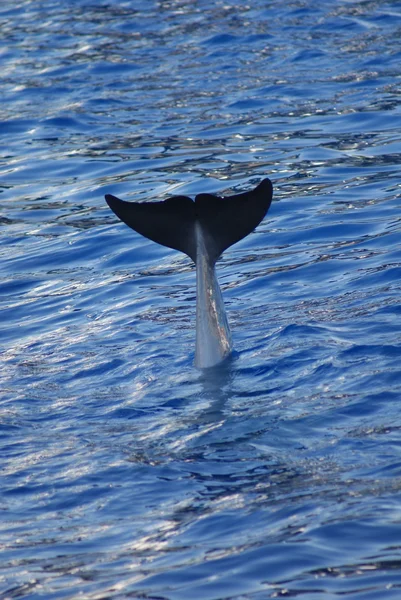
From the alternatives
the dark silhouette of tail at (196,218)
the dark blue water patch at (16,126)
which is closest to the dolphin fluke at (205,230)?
the dark silhouette of tail at (196,218)

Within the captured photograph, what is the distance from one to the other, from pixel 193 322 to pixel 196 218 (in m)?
1.33

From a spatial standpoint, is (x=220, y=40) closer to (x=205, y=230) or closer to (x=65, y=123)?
(x=65, y=123)

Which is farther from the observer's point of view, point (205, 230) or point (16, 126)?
point (16, 126)

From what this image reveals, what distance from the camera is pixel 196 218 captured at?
739cm

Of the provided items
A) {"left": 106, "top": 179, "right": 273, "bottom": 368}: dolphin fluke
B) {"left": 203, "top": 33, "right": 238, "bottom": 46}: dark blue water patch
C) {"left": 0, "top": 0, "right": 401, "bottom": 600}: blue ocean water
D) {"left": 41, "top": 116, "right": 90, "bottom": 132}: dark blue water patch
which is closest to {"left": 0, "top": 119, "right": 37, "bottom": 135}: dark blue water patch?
{"left": 0, "top": 0, "right": 401, "bottom": 600}: blue ocean water

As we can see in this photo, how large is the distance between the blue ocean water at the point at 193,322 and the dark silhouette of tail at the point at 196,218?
0.87 meters

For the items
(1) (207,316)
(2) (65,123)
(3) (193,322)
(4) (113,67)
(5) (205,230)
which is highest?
(4) (113,67)

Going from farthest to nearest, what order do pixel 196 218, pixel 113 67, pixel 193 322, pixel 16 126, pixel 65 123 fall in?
pixel 113 67 < pixel 16 126 < pixel 65 123 < pixel 193 322 < pixel 196 218

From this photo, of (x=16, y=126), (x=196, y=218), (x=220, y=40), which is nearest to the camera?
(x=196, y=218)

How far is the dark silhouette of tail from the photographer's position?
714cm

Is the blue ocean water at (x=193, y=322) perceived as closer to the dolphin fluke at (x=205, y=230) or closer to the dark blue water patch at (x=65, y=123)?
the dark blue water patch at (x=65, y=123)

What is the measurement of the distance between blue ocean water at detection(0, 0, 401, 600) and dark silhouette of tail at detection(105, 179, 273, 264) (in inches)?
34.2

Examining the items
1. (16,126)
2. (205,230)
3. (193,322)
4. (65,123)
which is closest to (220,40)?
(65,123)

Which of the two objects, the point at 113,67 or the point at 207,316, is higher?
the point at 113,67
